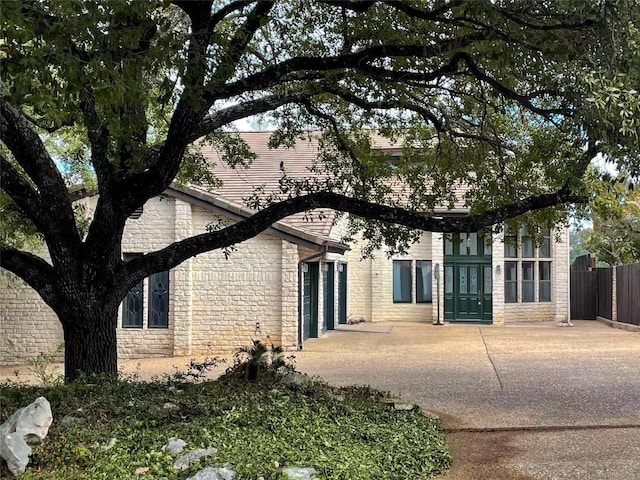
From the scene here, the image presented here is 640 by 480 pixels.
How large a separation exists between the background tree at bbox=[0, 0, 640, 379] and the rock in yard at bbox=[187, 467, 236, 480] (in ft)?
9.13

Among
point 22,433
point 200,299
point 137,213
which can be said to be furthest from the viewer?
point 200,299

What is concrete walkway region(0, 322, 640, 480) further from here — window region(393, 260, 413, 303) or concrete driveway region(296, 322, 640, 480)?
window region(393, 260, 413, 303)

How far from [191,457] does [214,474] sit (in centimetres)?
43

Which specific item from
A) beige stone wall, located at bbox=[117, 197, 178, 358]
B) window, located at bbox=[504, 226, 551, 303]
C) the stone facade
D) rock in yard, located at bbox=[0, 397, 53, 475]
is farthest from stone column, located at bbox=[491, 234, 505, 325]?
rock in yard, located at bbox=[0, 397, 53, 475]

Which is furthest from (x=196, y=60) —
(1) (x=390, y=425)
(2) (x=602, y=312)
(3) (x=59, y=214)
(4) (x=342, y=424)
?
(2) (x=602, y=312)

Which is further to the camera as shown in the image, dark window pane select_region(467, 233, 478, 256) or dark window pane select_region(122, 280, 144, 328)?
dark window pane select_region(467, 233, 478, 256)

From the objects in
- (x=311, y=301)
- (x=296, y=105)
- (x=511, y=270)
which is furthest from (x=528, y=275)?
(x=296, y=105)

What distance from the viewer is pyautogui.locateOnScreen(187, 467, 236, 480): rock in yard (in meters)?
4.83

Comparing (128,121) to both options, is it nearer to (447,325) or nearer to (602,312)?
(447,325)

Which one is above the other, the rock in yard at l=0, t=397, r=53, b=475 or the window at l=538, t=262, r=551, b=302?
the window at l=538, t=262, r=551, b=302

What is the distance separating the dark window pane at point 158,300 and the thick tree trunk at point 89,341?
8111 mm

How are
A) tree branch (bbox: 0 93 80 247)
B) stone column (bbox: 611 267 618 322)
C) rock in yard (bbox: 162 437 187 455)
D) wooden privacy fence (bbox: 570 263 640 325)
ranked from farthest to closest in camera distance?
stone column (bbox: 611 267 618 322), wooden privacy fence (bbox: 570 263 640 325), tree branch (bbox: 0 93 80 247), rock in yard (bbox: 162 437 187 455)

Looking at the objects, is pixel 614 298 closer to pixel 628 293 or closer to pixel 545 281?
pixel 628 293

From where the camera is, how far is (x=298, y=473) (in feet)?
16.8
